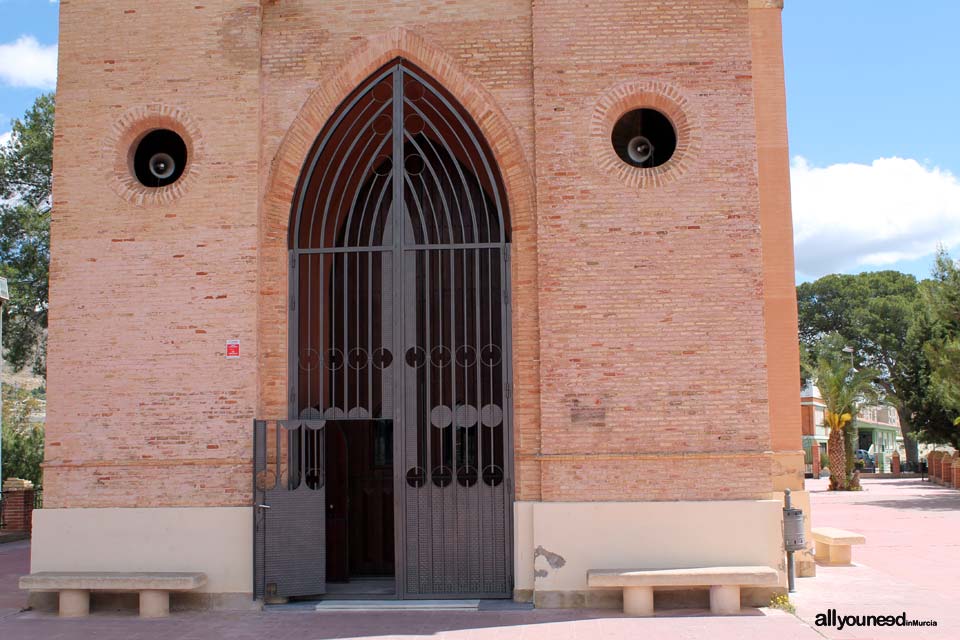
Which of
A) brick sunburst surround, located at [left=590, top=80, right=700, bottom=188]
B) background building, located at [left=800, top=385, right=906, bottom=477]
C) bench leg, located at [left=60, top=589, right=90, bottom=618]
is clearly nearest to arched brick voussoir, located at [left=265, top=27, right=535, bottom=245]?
brick sunburst surround, located at [left=590, top=80, right=700, bottom=188]

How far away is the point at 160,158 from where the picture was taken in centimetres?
1030

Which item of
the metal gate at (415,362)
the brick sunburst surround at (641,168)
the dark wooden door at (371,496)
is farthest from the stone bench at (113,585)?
the brick sunburst surround at (641,168)

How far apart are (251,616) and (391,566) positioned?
2.56 metres

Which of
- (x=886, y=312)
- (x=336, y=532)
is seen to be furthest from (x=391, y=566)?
(x=886, y=312)

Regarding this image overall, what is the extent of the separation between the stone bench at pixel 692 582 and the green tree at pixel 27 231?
22.3 meters

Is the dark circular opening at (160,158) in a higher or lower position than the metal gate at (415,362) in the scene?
higher

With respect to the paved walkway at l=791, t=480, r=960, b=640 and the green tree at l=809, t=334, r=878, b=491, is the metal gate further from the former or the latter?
the green tree at l=809, t=334, r=878, b=491

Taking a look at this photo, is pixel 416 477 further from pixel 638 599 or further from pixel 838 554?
pixel 838 554

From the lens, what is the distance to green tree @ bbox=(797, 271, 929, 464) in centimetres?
5203

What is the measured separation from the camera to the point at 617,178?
952 cm

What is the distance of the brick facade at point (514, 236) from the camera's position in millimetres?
9250

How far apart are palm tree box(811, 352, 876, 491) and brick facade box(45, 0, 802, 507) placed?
73.4 feet

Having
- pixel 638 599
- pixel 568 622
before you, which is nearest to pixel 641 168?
pixel 638 599

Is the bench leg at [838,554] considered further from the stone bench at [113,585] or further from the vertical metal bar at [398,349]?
the stone bench at [113,585]
